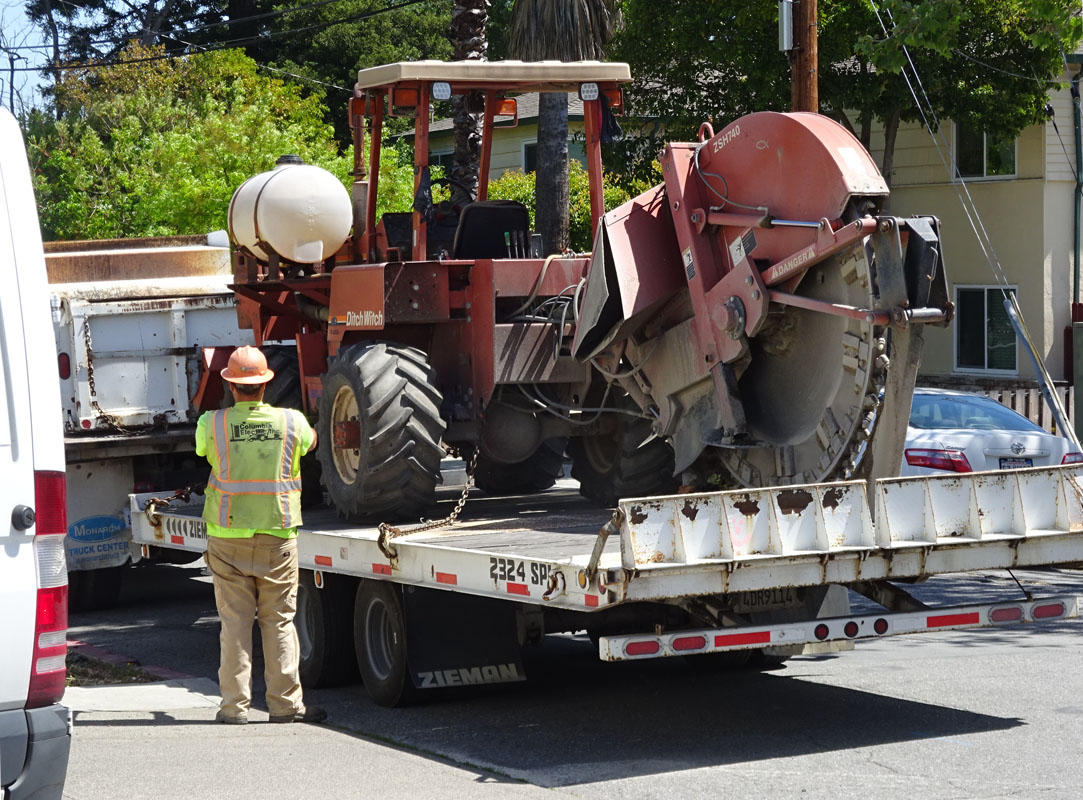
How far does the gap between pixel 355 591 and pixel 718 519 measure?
9.93 ft

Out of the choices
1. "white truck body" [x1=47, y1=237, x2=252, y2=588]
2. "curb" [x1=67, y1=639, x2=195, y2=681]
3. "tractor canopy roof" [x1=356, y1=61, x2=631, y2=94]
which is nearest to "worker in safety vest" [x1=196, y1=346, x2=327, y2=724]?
"curb" [x1=67, y1=639, x2=195, y2=681]

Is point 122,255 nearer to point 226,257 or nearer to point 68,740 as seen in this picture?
point 226,257

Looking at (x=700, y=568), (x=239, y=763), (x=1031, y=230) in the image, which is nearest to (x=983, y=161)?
(x=1031, y=230)

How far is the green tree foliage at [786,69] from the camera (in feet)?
67.3

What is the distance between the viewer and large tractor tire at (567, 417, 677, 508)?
968cm

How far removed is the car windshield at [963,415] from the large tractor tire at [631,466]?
4321 mm

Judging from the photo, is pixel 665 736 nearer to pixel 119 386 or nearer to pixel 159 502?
pixel 159 502

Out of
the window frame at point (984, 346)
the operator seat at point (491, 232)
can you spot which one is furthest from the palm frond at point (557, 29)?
the operator seat at point (491, 232)

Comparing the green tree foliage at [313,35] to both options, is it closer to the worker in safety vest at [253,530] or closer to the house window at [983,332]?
the house window at [983,332]

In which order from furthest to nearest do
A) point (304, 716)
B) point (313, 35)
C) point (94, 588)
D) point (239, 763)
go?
point (313, 35)
point (94, 588)
point (304, 716)
point (239, 763)

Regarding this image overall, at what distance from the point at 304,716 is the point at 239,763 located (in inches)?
38.3

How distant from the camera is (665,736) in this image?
24.8 feet

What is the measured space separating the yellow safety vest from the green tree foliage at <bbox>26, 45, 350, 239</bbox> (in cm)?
1459

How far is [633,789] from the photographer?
257 inches
